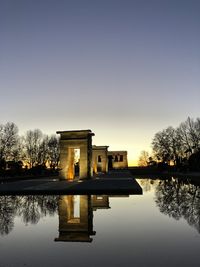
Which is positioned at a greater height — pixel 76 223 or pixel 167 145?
pixel 167 145

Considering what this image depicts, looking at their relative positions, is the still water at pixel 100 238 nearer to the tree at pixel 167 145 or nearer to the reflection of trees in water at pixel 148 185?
the reflection of trees in water at pixel 148 185

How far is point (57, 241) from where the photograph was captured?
612 centimetres

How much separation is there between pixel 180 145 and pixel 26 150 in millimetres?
30349

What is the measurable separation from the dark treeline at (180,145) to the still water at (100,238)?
124 feet

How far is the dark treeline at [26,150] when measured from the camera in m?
47.0

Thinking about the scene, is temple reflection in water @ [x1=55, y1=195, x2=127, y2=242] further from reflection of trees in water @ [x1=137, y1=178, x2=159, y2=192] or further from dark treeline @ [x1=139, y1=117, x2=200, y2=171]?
dark treeline @ [x1=139, y1=117, x2=200, y2=171]

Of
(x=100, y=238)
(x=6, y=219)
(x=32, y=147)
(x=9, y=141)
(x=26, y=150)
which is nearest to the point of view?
(x=100, y=238)

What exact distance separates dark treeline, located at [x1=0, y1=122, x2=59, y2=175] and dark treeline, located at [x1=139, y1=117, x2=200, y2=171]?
73.7 ft

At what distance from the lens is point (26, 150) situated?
63.4 metres

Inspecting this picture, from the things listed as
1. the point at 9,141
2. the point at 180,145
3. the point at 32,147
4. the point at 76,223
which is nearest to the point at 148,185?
the point at 76,223

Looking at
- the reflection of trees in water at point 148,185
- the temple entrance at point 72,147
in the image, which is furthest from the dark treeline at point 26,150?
the reflection of trees in water at point 148,185

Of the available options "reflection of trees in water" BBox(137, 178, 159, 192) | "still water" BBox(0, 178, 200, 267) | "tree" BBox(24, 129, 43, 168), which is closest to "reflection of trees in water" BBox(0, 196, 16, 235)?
"still water" BBox(0, 178, 200, 267)

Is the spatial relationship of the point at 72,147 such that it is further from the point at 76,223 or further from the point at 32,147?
the point at 32,147

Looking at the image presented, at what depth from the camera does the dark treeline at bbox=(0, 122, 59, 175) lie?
4700 cm
